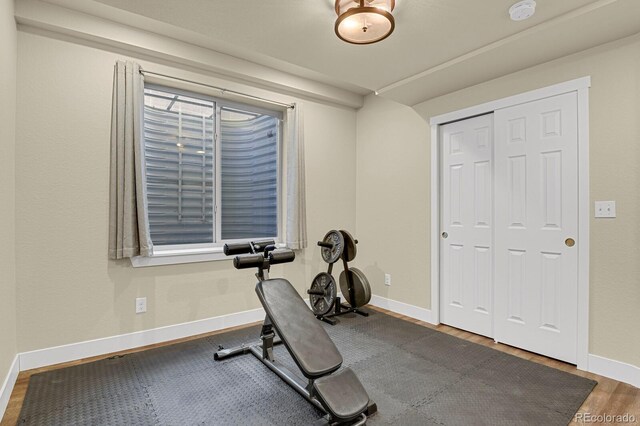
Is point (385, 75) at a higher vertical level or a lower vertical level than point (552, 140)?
higher

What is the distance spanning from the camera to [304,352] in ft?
6.35

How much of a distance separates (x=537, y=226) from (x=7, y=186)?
404 cm

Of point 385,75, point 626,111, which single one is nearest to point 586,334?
point 626,111

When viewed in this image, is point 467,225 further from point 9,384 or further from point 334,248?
point 9,384

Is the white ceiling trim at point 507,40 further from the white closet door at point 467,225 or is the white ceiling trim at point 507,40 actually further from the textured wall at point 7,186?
the textured wall at point 7,186

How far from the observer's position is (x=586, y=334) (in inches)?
97.5

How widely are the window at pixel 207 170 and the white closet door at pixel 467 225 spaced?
1.97 m

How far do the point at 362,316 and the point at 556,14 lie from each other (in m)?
3.19

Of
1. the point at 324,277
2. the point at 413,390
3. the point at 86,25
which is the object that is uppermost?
the point at 86,25

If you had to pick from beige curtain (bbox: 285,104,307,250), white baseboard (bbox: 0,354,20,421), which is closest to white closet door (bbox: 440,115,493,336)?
beige curtain (bbox: 285,104,307,250)

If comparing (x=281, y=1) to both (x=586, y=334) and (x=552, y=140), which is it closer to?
(x=552, y=140)

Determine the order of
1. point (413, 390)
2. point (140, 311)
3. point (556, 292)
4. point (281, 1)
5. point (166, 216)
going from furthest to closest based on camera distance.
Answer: point (166, 216), point (140, 311), point (556, 292), point (413, 390), point (281, 1)

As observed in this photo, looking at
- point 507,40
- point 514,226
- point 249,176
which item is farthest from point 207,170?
point 514,226

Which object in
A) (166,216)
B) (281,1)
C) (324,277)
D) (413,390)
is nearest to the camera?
(281,1)
